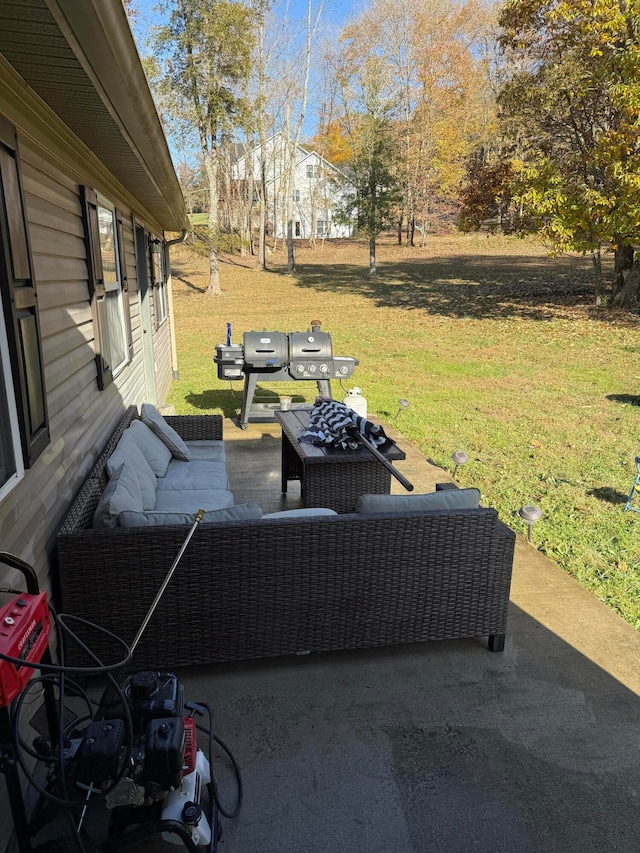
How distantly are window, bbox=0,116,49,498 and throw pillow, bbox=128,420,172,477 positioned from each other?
1748 millimetres

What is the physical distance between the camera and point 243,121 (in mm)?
18000

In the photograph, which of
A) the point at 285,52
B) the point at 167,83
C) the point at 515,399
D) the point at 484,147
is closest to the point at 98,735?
the point at 515,399

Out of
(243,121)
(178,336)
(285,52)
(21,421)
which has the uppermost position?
(285,52)

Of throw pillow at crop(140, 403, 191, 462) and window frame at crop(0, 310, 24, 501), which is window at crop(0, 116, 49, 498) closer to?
window frame at crop(0, 310, 24, 501)

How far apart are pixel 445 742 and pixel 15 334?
2.07 metres

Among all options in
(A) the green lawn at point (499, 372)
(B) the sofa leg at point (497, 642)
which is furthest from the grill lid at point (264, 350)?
(B) the sofa leg at point (497, 642)

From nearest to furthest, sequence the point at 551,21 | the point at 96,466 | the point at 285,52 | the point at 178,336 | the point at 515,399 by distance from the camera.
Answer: the point at 96,466 < the point at 515,399 < the point at 551,21 < the point at 178,336 < the point at 285,52

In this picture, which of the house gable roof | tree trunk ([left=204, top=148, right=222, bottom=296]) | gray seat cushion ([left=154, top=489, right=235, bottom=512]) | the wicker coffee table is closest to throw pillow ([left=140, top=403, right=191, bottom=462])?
gray seat cushion ([left=154, top=489, right=235, bottom=512])

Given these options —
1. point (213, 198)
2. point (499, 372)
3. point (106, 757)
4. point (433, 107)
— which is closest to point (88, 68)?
point (106, 757)

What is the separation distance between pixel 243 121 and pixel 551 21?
943 cm

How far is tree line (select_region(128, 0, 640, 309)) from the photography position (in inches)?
431

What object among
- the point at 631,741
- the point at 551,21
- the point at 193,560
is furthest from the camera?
the point at 551,21

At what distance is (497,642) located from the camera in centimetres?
282

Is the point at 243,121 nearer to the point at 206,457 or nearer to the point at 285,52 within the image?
the point at 285,52
